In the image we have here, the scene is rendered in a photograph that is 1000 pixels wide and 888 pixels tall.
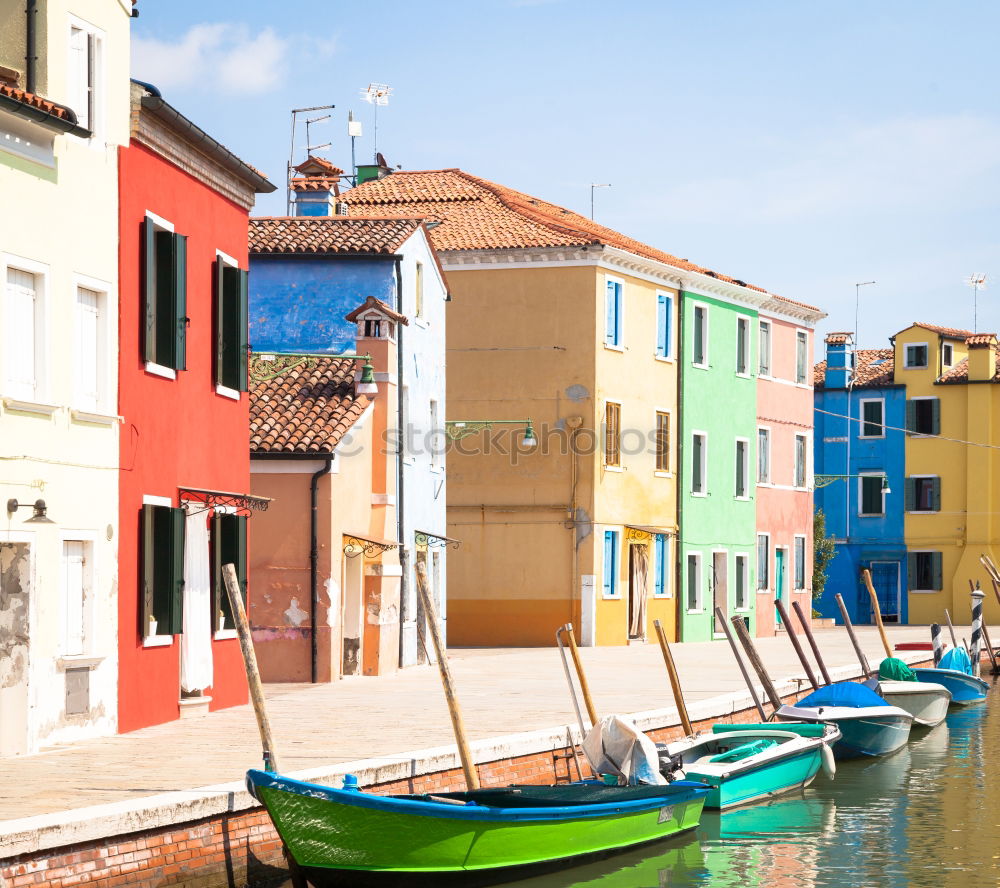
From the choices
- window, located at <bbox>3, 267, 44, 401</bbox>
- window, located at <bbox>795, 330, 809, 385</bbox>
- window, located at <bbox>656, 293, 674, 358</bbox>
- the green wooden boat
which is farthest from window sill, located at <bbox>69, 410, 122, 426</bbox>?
window, located at <bbox>795, 330, 809, 385</bbox>

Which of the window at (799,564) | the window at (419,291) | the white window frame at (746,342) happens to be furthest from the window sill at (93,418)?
the window at (799,564)

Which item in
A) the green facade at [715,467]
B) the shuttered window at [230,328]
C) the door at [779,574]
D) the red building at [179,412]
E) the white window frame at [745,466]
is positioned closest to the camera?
the red building at [179,412]

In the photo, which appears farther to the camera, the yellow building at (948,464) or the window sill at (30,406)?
the yellow building at (948,464)

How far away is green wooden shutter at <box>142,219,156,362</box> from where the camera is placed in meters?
17.5

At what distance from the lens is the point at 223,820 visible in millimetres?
11594

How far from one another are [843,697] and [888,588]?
35.1 meters

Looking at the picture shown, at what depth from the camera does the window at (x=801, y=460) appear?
4816 cm

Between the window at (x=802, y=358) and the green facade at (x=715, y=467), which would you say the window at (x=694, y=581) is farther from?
the window at (x=802, y=358)

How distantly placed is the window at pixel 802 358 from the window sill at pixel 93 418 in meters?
34.0

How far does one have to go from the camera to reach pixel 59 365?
1575cm

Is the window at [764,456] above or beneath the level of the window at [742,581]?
above

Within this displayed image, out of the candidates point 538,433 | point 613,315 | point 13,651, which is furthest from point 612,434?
point 13,651

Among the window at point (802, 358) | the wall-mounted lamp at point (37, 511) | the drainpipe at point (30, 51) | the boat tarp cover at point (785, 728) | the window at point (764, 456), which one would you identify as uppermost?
the drainpipe at point (30, 51)

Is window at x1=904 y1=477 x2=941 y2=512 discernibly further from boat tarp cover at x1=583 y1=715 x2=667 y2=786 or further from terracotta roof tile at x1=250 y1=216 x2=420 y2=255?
boat tarp cover at x1=583 y1=715 x2=667 y2=786
